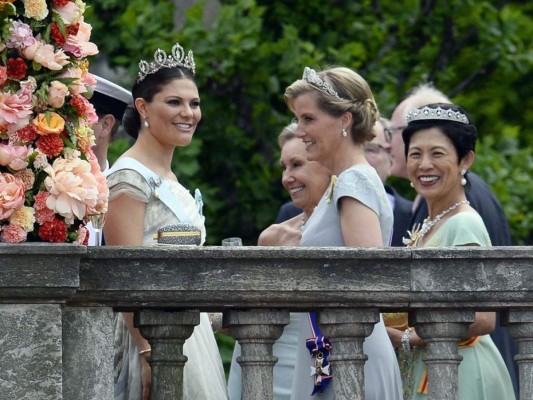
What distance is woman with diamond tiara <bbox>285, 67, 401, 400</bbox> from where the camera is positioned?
236 inches

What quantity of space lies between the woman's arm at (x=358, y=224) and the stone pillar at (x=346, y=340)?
0.88 metres

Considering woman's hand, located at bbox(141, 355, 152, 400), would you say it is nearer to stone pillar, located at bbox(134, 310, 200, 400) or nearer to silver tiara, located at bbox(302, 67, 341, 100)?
stone pillar, located at bbox(134, 310, 200, 400)

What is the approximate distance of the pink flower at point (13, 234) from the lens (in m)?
4.93

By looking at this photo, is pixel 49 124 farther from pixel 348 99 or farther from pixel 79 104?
pixel 348 99

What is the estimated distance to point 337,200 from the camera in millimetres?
6320

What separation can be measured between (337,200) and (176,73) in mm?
1028

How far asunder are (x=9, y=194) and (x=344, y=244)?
1713 mm

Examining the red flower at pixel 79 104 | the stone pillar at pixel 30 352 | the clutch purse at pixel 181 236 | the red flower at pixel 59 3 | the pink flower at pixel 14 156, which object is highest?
the red flower at pixel 59 3

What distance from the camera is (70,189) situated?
504 cm

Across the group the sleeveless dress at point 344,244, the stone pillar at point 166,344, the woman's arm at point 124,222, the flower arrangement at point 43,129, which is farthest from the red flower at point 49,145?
the sleeveless dress at point 344,244

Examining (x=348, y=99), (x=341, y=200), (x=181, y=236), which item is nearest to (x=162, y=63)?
(x=348, y=99)

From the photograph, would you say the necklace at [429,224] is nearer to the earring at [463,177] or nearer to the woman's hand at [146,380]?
the earring at [463,177]

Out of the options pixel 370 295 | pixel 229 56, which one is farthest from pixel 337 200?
pixel 229 56

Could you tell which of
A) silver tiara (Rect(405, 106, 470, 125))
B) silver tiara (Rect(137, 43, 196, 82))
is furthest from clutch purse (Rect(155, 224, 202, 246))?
silver tiara (Rect(405, 106, 470, 125))
